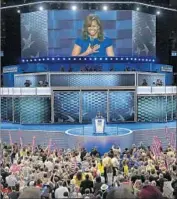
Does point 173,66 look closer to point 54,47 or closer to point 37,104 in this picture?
point 54,47

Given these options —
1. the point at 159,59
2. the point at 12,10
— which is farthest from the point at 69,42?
the point at 159,59

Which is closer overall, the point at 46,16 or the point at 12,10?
the point at 46,16

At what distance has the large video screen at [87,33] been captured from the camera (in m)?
25.1

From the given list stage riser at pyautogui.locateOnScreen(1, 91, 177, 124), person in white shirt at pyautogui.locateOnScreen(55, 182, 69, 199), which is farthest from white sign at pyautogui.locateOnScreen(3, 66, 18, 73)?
person in white shirt at pyautogui.locateOnScreen(55, 182, 69, 199)

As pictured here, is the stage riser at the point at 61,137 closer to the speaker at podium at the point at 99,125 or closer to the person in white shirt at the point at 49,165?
the speaker at podium at the point at 99,125

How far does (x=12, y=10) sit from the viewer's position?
93.0 feet

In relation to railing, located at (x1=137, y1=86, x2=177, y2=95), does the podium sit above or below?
below

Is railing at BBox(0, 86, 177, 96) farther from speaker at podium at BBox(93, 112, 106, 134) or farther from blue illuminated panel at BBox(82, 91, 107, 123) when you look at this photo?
speaker at podium at BBox(93, 112, 106, 134)

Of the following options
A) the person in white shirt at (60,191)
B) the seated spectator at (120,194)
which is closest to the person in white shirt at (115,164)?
the person in white shirt at (60,191)

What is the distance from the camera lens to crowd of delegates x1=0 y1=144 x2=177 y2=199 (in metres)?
6.47

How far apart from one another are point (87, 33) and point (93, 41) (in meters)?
0.63

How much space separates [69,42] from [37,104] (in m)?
6.49

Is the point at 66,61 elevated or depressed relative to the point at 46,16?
depressed

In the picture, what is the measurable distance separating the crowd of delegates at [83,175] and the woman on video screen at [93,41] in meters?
14.0
